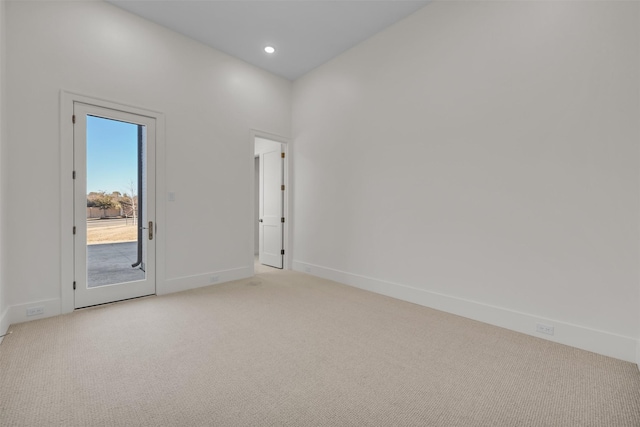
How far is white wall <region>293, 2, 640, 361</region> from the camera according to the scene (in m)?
2.29

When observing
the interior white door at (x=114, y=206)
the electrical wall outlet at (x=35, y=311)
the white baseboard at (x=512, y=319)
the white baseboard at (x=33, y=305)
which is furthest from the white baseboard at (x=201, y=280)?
the white baseboard at (x=512, y=319)

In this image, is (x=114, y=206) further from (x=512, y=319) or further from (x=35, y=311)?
(x=512, y=319)

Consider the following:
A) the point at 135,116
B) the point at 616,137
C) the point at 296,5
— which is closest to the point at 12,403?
the point at 135,116

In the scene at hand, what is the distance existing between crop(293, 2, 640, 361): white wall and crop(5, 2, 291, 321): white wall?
1.57 metres

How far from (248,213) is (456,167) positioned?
306 centimetres

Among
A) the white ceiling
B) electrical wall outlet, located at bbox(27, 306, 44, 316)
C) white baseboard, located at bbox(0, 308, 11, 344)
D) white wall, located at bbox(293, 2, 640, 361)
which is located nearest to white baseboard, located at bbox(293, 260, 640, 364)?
white wall, located at bbox(293, 2, 640, 361)

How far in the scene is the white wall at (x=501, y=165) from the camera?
2.29 m

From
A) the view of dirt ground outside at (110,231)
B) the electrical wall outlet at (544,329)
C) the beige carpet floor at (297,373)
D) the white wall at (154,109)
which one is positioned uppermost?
the white wall at (154,109)

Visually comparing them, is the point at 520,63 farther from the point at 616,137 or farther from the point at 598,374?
the point at 598,374

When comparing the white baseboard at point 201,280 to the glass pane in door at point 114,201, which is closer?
the glass pane in door at point 114,201

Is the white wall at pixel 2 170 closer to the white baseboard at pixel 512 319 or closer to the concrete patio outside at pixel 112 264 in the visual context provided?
the concrete patio outside at pixel 112 264

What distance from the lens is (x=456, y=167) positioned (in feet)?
10.5

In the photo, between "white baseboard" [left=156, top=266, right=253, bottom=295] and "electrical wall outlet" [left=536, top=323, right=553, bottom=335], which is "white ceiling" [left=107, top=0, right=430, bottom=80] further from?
"electrical wall outlet" [left=536, top=323, right=553, bottom=335]

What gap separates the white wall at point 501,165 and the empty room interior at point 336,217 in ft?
0.06
